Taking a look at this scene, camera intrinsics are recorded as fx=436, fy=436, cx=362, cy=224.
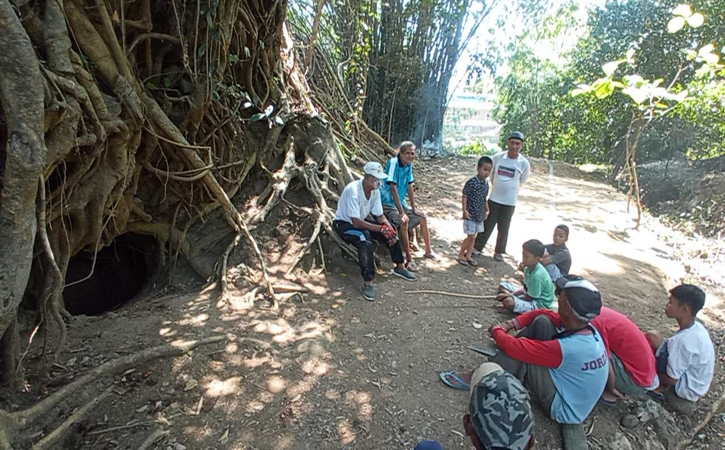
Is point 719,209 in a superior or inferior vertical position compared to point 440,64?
inferior

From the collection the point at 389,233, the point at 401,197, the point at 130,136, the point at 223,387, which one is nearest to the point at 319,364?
the point at 223,387

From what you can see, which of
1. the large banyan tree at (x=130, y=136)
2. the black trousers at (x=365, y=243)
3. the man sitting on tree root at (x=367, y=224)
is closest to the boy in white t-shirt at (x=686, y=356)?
the man sitting on tree root at (x=367, y=224)

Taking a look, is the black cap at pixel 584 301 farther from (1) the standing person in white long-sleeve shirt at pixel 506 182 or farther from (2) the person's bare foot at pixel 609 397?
(1) the standing person in white long-sleeve shirt at pixel 506 182

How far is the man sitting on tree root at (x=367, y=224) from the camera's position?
4.31 metres

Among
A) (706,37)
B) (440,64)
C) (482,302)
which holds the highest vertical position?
(706,37)

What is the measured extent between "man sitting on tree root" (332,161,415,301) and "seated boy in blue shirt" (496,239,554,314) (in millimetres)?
1101

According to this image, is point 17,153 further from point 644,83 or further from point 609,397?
point 644,83

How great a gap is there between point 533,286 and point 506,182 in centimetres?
152

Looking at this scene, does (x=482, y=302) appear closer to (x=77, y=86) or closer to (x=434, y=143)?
(x=77, y=86)

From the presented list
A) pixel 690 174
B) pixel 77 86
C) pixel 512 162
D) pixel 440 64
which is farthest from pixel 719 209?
pixel 77 86

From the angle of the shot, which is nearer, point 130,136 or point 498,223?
point 130,136

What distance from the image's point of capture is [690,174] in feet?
34.1

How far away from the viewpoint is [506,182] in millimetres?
5098

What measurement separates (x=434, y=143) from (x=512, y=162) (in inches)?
297
